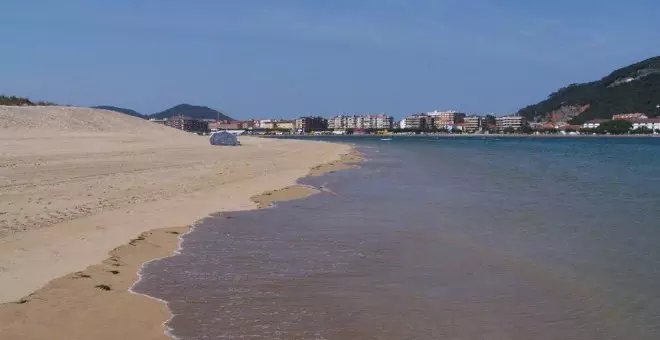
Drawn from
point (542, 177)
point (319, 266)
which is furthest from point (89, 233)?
point (542, 177)

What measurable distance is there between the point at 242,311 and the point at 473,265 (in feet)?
10.6

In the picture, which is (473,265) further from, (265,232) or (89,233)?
(89,233)

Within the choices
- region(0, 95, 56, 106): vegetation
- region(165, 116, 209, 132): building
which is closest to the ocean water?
region(0, 95, 56, 106): vegetation

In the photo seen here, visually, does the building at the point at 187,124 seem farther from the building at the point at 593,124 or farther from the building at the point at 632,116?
the building at the point at 632,116

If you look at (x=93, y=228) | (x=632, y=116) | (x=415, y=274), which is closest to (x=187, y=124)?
(x=632, y=116)

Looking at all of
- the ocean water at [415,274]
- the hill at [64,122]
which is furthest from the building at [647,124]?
the ocean water at [415,274]

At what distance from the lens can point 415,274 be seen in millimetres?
6949

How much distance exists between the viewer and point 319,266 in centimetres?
724

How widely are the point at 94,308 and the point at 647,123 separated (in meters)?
178

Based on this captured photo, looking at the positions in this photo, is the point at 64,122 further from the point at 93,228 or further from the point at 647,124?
the point at 647,124

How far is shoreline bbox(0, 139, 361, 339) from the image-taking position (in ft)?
14.9

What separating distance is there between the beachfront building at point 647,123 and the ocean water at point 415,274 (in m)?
165

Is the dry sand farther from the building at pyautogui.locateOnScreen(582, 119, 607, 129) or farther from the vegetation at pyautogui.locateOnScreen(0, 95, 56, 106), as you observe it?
the building at pyautogui.locateOnScreen(582, 119, 607, 129)

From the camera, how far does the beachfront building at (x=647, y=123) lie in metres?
159
